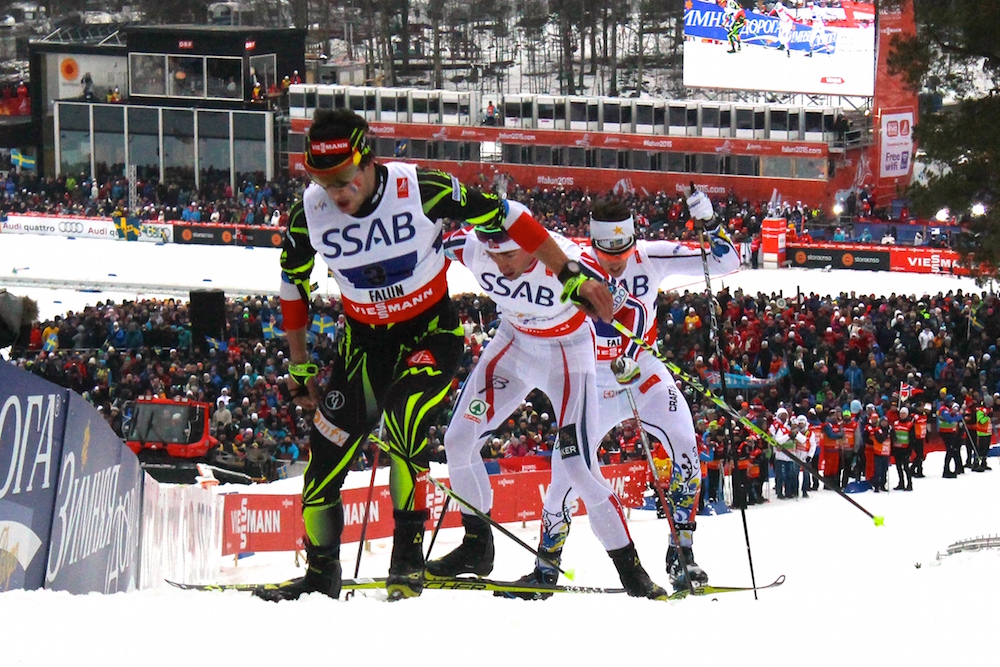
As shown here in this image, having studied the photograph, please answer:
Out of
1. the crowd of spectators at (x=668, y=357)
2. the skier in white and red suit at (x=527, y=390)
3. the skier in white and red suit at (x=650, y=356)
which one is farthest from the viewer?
the crowd of spectators at (x=668, y=357)

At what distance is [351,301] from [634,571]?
230cm

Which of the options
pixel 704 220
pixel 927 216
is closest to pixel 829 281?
pixel 927 216

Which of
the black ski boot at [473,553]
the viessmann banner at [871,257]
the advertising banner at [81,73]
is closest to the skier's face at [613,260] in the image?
the black ski boot at [473,553]

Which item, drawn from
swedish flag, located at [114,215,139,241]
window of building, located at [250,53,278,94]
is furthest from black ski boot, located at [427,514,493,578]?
window of building, located at [250,53,278,94]

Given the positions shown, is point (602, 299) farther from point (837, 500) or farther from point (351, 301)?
point (837, 500)

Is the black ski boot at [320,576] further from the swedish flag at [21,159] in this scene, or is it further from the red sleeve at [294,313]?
the swedish flag at [21,159]

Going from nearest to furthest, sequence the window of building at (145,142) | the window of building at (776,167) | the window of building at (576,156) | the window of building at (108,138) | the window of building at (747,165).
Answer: the window of building at (776,167) < the window of building at (747,165) < the window of building at (576,156) < the window of building at (145,142) < the window of building at (108,138)

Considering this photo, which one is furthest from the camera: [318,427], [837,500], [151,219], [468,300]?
[151,219]

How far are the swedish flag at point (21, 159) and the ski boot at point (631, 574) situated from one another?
52.0 meters

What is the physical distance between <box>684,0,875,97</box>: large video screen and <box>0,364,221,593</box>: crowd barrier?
42.2m

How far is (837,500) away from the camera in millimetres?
16484

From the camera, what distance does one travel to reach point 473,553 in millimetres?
8078

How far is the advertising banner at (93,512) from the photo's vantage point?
21.7 ft

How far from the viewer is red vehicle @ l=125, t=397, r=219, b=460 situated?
16.9m
